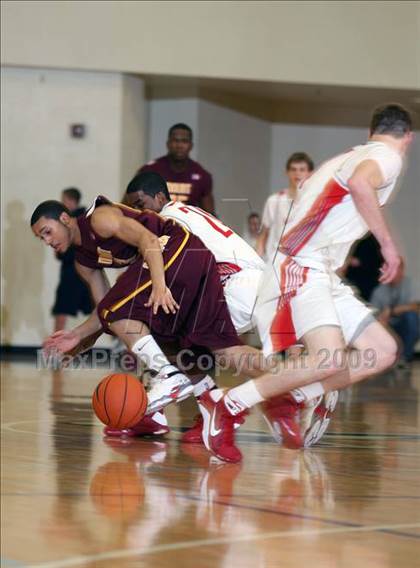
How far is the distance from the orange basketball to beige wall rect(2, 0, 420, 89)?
740 centimetres

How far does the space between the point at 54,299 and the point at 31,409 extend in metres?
5.56

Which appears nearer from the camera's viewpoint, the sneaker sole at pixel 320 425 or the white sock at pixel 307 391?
the white sock at pixel 307 391

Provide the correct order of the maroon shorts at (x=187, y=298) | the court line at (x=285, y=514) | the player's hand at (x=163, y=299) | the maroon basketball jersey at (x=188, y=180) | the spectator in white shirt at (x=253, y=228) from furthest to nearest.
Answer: the spectator in white shirt at (x=253, y=228) < the maroon basketball jersey at (x=188, y=180) < the maroon shorts at (x=187, y=298) < the player's hand at (x=163, y=299) < the court line at (x=285, y=514)

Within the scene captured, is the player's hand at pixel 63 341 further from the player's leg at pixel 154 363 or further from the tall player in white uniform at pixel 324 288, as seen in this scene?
the tall player in white uniform at pixel 324 288

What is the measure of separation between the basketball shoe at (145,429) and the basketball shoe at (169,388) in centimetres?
26

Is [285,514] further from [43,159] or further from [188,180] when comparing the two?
[43,159]

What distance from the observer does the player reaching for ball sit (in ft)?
19.2

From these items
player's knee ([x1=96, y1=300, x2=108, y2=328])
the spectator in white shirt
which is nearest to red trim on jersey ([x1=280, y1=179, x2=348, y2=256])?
player's knee ([x1=96, y1=300, x2=108, y2=328])

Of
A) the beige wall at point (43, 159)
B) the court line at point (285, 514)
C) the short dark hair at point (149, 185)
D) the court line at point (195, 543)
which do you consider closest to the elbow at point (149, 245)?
the short dark hair at point (149, 185)

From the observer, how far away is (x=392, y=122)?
529 cm

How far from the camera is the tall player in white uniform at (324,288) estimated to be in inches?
203

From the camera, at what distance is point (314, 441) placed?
5996 mm

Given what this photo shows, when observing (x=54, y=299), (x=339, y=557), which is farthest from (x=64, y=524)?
(x=54, y=299)

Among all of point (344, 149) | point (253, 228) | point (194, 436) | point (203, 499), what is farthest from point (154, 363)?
point (344, 149)
